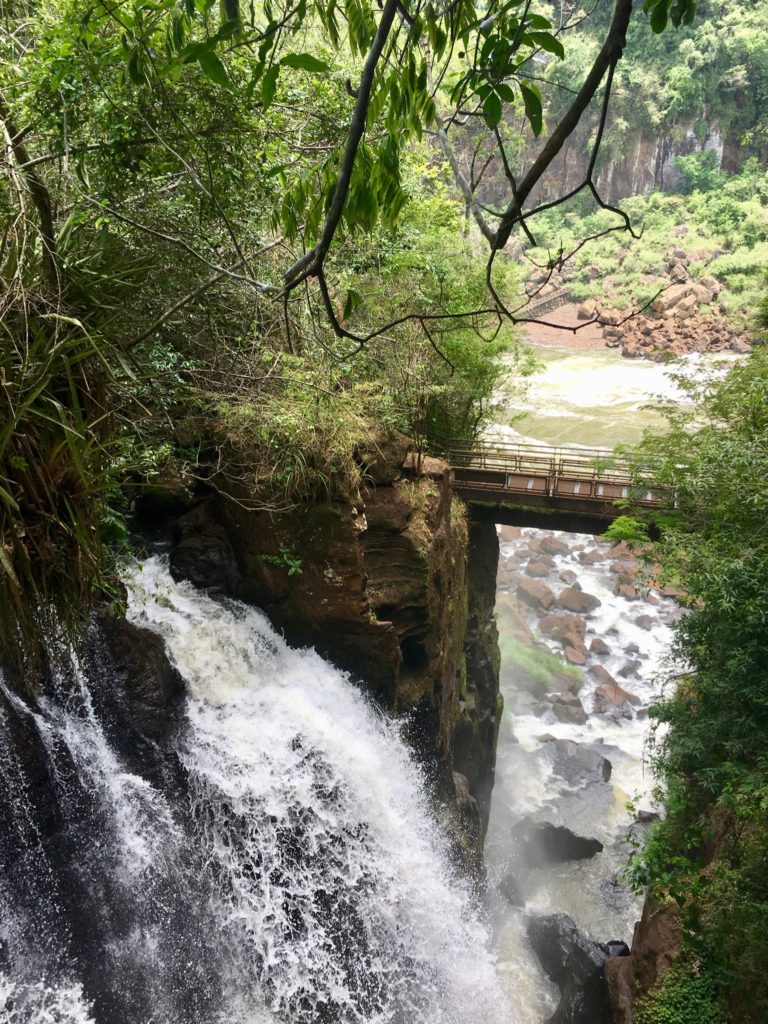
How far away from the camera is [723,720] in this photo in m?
7.02

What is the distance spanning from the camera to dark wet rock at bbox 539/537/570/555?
20.3 metres

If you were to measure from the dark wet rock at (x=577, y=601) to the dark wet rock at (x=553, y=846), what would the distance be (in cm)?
716

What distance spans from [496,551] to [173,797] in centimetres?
839

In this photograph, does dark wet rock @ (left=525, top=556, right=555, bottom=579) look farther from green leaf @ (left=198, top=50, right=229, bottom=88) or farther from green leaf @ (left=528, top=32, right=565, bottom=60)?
green leaf @ (left=198, top=50, right=229, bottom=88)

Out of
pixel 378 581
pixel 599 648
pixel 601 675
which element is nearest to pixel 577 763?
pixel 601 675

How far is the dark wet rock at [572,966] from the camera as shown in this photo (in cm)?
811

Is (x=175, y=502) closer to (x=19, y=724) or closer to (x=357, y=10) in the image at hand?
(x=19, y=724)

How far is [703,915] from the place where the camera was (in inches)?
247

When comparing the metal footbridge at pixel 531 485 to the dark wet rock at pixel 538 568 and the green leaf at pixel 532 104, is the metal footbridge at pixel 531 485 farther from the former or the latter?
the green leaf at pixel 532 104

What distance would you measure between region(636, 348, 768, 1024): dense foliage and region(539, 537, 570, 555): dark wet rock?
38.4ft

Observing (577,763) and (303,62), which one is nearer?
(303,62)

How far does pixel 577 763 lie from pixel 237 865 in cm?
873

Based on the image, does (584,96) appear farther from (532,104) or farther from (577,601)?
(577,601)

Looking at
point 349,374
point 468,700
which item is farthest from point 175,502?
point 468,700
